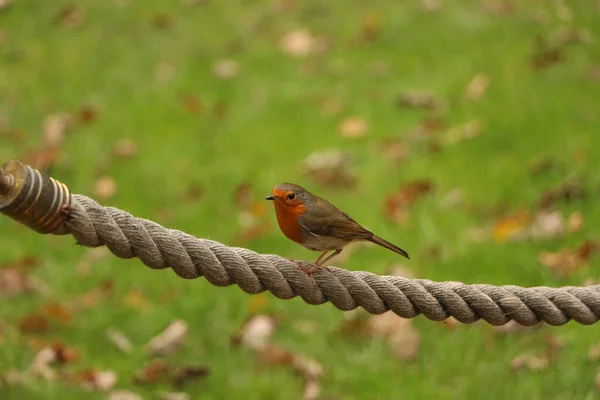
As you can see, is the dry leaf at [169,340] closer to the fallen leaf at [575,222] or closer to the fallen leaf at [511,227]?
the fallen leaf at [511,227]

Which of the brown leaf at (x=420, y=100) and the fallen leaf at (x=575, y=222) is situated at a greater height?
the brown leaf at (x=420, y=100)

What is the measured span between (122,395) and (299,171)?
2129 mm

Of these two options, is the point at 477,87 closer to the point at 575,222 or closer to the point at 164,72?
the point at 575,222

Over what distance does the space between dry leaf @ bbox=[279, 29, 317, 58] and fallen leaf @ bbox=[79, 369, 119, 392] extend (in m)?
3.71

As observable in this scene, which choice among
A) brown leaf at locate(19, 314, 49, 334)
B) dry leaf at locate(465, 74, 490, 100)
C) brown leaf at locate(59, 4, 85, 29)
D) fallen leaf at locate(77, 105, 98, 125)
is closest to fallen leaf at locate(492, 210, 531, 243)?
dry leaf at locate(465, 74, 490, 100)

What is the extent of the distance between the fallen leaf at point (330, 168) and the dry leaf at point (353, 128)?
0.23 meters

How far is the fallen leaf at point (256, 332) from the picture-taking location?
394cm

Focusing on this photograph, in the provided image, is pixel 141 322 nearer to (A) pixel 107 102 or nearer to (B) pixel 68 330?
(B) pixel 68 330

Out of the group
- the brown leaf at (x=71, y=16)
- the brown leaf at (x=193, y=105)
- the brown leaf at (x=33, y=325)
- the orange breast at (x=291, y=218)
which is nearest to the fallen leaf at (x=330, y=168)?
the brown leaf at (x=193, y=105)

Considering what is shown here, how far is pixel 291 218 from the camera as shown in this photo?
2494 mm

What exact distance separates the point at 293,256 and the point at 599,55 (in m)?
2.64

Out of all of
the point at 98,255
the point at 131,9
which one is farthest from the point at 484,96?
the point at 131,9

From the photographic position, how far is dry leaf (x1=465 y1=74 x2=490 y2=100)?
573 cm

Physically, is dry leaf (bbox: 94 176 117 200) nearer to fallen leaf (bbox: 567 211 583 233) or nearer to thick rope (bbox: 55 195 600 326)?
fallen leaf (bbox: 567 211 583 233)
